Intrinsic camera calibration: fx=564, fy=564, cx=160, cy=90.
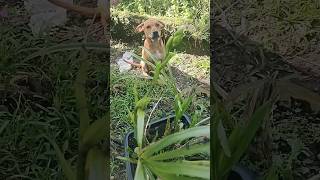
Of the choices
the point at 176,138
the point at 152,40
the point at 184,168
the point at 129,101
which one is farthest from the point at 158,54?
the point at 184,168

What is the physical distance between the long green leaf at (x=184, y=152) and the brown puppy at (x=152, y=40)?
299 mm

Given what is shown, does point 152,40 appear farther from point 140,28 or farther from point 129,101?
point 129,101

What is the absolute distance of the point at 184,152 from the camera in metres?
2.04

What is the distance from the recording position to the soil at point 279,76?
2023 mm

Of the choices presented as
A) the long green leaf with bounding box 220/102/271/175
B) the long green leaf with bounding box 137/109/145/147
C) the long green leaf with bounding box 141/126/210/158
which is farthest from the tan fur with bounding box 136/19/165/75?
the long green leaf with bounding box 220/102/271/175

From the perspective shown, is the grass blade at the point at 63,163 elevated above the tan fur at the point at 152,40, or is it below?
below

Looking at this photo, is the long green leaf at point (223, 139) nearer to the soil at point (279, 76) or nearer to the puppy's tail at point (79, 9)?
the soil at point (279, 76)

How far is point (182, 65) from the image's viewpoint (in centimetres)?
206

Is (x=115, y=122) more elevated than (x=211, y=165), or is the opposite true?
(x=115, y=122)

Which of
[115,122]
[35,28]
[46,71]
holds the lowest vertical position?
[115,122]

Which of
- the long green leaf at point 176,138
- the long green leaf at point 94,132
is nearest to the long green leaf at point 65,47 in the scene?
the long green leaf at point 94,132

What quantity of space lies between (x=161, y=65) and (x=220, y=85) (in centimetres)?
23

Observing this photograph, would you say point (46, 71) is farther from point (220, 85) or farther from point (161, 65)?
point (220, 85)

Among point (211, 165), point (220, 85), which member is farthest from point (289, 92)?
point (211, 165)
